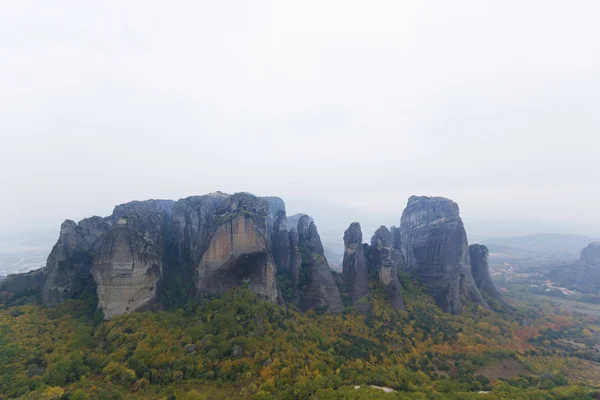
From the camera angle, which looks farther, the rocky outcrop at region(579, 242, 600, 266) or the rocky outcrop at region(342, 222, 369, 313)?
the rocky outcrop at region(579, 242, 600, 266)

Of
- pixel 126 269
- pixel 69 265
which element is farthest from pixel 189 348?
pixel 69 265

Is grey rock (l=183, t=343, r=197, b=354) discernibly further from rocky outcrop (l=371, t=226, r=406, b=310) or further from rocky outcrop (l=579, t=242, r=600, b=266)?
rocky outcrop (l=579, t=242, r=600, b=266)

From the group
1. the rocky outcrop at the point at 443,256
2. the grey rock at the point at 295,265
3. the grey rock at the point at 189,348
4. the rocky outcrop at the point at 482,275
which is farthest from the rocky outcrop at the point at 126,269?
the rocky outcrop at the point at 482,275

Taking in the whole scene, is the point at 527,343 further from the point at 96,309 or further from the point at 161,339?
the point at 96,309

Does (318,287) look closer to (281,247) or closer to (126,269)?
(281,247)

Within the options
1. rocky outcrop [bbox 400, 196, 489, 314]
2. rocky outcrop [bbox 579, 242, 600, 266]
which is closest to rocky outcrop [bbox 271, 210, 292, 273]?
rocky outcrop [bbox 400, 196, 489, 314]
